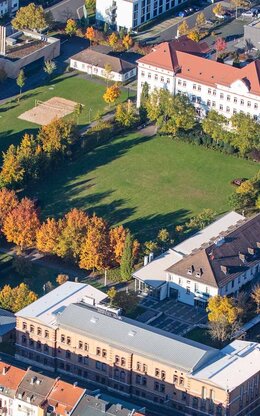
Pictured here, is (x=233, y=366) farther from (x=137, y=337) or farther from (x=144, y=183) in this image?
(x=144, y=183)

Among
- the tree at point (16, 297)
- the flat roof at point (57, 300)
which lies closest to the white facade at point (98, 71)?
the tree at point (16, 297)

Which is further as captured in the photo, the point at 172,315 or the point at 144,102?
the point at 144,102

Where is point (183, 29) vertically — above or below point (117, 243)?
above

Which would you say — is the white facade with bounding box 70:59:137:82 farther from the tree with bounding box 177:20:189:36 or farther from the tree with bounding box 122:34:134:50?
the tree with bounding box 177:20:189:36

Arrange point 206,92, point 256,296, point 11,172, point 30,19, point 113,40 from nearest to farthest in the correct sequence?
point 256,296
point 11,172
point 206,92
point 113,40
point 30,19

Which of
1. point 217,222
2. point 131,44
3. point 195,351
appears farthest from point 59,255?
point 131,44

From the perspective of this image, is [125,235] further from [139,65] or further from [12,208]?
[139,65]

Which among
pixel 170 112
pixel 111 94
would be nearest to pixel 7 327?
pixel 170 112
